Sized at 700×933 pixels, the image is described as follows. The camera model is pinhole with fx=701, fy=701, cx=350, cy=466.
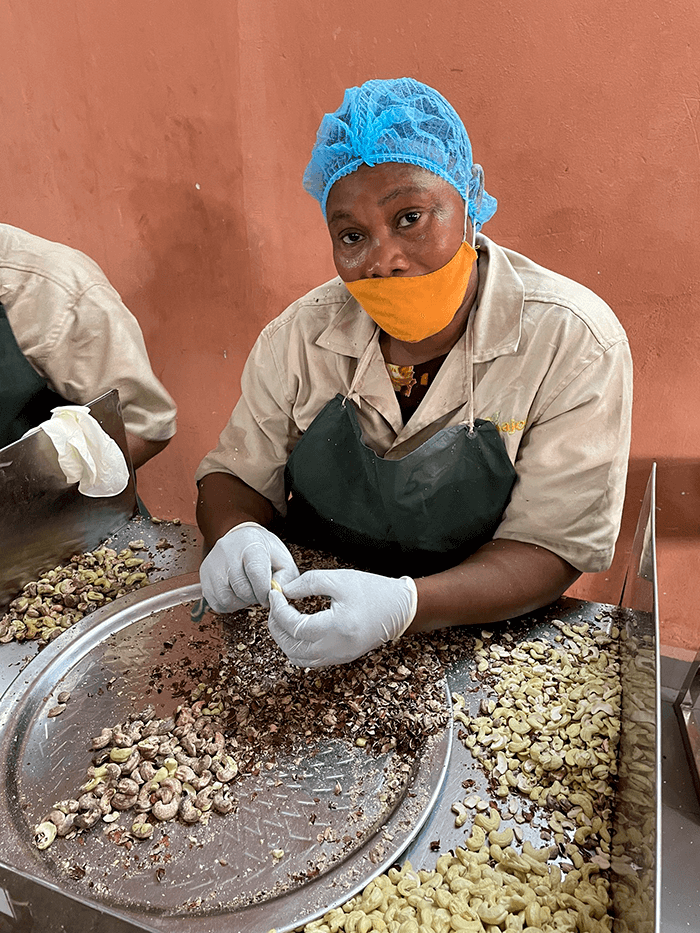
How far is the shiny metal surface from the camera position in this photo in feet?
5.34

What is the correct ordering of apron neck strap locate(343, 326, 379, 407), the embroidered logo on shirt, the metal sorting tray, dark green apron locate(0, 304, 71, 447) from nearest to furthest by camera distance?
the metal sorting tray
the embroidered logo on shirt
apron neck strap locate(343, 326, 379, 407)
dark green apron locate(0, 304, 71, 447)

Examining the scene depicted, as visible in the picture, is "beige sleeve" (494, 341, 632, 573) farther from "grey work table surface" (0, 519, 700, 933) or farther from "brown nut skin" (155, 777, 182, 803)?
"brown nut skin" (155, 777, 182, 803)

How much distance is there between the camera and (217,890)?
108 cm

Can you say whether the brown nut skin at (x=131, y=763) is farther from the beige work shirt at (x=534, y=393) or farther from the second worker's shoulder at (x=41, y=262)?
the second worker's shoulder at (x=41, y=262)

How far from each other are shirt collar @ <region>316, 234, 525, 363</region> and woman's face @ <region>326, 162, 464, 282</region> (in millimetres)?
176

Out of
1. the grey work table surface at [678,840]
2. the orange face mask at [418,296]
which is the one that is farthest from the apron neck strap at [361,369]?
the grey work table surface at [678,840]

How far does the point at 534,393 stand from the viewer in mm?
1604

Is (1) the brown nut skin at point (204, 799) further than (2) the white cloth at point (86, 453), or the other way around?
(2) the white cloth at point (86, 453)

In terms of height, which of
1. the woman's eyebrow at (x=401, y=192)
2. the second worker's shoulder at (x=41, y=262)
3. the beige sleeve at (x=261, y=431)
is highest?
the woman's eyebrow at (x=401, y=192)

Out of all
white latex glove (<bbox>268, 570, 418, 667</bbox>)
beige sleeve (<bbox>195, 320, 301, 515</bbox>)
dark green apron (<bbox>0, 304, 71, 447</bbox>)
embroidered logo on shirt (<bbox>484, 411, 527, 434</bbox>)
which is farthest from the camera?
dark green apron (<bbox>0, 304, 71, 447</bbox>)

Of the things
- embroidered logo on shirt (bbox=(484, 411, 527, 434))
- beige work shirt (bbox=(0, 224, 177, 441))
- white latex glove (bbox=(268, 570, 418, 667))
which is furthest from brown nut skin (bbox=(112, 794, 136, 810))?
beige work shirt (bbox=(0, 224, 177, 441))

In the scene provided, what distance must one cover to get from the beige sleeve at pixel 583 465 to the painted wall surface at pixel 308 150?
0.91 metres

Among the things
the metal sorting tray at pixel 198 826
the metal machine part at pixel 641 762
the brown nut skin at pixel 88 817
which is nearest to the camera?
the metal machine part at pixel 641 762

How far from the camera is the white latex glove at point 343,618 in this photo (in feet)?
4.52
